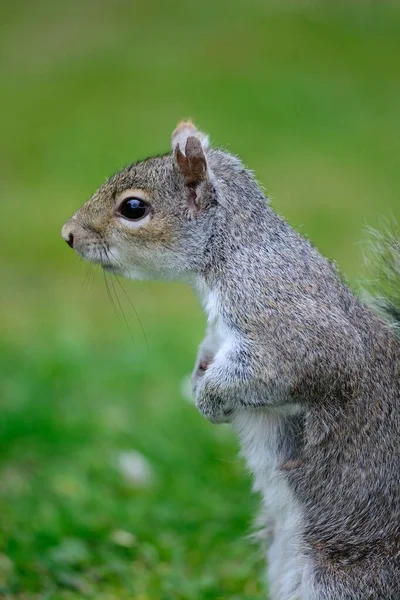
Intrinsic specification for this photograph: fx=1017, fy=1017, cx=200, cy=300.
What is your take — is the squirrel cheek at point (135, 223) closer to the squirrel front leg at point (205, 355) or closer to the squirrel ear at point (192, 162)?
the squirrel ear at point (192, 162)

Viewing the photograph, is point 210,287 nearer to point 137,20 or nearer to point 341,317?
point 341,317

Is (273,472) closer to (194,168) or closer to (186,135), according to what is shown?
(194,168)

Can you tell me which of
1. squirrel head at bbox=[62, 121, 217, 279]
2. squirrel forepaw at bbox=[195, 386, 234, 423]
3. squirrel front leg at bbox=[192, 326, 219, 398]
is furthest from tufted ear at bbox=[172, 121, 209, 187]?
squirrel forepaw at bbox=[195, 386, 234, 423]

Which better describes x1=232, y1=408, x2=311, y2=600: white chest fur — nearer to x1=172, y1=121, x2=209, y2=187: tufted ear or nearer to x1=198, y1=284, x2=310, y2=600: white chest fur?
x1=198, y1=284, x2=310, y2=600: white chest fur

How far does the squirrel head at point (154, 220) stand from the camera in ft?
8.54

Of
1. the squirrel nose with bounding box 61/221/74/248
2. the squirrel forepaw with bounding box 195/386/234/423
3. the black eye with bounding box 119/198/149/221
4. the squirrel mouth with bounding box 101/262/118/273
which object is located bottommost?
the squirrel forepaw with bounding box 195/386/234/423

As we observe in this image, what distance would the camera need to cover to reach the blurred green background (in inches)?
125

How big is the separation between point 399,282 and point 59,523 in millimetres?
1318

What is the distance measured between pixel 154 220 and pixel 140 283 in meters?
4.44

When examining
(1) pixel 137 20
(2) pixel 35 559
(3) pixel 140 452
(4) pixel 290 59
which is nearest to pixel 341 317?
(2) pixel 35 559

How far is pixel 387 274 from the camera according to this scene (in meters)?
2.71

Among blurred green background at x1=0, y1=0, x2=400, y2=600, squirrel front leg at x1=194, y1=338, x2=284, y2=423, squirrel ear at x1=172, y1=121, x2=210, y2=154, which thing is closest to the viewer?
squirrel front leg at x1=194, y1=338, x2=284, y2=423

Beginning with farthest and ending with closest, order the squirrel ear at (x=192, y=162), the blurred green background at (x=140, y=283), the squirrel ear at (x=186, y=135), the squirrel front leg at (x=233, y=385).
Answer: the blurred green background at (x=140, y=283), the squirrel ear at (x=186, y=135), the squirrel ear at (x=192, y=162), the squirrel front leg at (x=233, y=385)

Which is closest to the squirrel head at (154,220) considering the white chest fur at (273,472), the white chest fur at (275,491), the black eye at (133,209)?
the black eye at (133,209)
